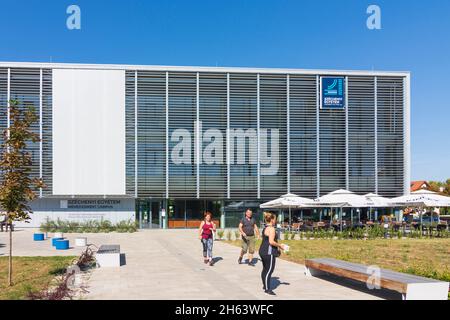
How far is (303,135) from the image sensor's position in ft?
137

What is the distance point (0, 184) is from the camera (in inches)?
527

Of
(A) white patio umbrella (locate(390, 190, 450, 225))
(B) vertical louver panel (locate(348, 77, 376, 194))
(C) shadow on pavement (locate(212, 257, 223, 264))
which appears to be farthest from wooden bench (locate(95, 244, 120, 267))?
(B) vertical louver panel (locate(348, 77, 376, 194))

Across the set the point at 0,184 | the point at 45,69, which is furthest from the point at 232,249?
the point at 45,69

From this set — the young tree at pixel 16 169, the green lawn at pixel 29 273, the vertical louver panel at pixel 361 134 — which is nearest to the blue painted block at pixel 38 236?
the green lawn at pixel 29 273

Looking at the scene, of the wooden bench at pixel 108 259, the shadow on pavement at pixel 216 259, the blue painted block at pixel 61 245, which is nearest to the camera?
the wooden bench at pixel 108 259

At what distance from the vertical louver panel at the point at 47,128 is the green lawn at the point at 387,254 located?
20.6 m

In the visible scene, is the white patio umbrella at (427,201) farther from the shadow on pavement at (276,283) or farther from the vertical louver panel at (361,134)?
the shadow on pavement at (276,283)

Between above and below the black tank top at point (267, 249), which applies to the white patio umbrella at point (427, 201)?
below

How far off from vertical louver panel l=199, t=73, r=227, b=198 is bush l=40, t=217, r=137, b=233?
670cm

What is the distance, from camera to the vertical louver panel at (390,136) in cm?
4222

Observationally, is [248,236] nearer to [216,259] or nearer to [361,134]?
[216,259]

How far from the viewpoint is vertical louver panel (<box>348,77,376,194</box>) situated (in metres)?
42.0

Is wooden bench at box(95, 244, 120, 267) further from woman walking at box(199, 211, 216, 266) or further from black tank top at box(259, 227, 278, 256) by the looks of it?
black tank top at box(259, 227, 278, 256)

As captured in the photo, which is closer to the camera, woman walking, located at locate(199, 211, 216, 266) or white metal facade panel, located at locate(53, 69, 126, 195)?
woman walking, located at locate(199, 211, 216, 266)
